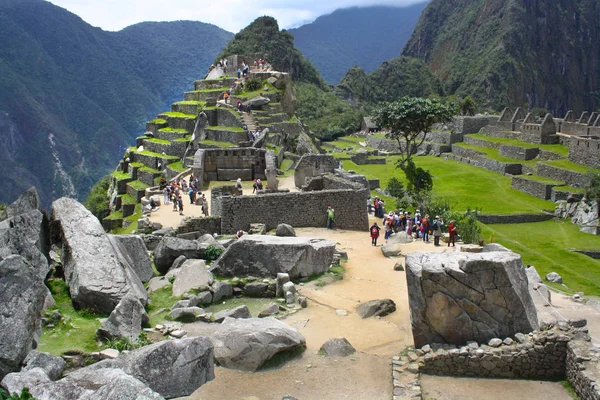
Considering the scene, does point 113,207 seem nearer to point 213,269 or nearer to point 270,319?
point 213,269

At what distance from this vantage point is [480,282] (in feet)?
31.4

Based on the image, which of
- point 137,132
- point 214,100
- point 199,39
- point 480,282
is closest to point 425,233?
point 480,282

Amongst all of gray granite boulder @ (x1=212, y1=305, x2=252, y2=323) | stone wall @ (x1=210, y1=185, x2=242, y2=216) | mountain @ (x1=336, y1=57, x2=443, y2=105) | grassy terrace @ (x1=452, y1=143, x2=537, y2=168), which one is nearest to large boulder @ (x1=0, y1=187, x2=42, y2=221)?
gray granite boulder @ (x1=212, y1=305, x2=252, y2=323)

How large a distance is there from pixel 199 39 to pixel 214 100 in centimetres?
7391

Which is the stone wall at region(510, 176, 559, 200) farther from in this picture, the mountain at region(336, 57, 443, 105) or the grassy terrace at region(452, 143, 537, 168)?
the mountain at region(336, 57, 443, 105)

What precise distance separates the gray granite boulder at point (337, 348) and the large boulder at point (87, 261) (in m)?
3.51

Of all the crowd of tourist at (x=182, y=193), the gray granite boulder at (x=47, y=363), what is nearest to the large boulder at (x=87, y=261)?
the gray granite boulder at (x=47, y=363)

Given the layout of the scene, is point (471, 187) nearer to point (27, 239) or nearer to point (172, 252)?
point (172, 252)

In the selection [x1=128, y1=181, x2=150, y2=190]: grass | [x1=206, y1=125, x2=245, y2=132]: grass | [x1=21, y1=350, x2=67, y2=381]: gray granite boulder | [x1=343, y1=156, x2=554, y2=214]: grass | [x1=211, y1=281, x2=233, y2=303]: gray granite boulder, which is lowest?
[x1=343, y1=156, x2=554, y2=214]: grass

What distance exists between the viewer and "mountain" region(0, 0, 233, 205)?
51.7 meters

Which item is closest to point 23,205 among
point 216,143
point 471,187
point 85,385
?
point 85,385

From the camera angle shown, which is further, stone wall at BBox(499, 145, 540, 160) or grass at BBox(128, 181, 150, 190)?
stone wall at BBox(499, 145, 540, 160)

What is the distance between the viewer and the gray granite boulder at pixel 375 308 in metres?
11.5

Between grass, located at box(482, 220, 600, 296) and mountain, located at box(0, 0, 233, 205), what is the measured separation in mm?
35239
